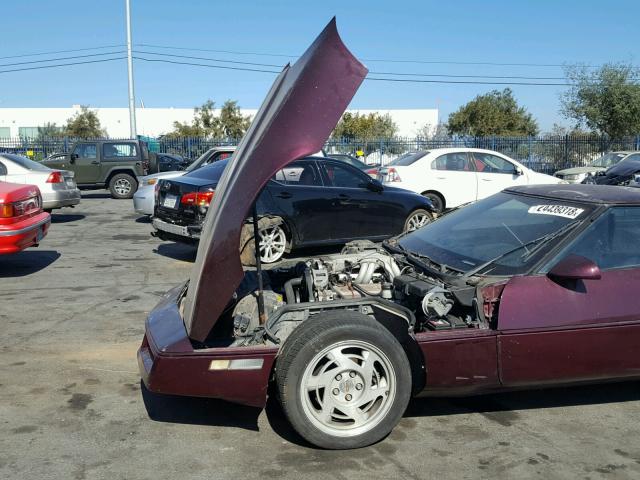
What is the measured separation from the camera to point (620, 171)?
16406 mm

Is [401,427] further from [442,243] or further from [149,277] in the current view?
[149,277]

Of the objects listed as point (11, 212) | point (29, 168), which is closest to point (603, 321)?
point (11, 212)

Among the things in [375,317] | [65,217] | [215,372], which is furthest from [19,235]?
[65,217]

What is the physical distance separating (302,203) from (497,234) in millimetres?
4976

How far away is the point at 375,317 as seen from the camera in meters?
3.78

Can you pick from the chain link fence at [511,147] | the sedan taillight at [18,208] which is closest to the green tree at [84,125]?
the chain link fence at [511,147]

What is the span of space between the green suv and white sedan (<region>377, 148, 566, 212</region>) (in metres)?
9.15

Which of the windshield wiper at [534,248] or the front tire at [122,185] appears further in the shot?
the front tire at [122,185]

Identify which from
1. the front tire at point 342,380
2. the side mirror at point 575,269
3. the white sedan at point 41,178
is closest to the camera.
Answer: the front tire at point 342,380

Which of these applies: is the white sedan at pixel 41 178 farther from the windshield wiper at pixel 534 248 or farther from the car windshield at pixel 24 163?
the windshield wiper at pixel 534 248

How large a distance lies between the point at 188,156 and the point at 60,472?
30193mm

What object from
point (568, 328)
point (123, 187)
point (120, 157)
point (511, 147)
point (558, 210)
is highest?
point (511, 147)

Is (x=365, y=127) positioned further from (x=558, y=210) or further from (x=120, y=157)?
(x=558, y=210)

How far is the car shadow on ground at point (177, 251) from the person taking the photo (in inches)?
386
